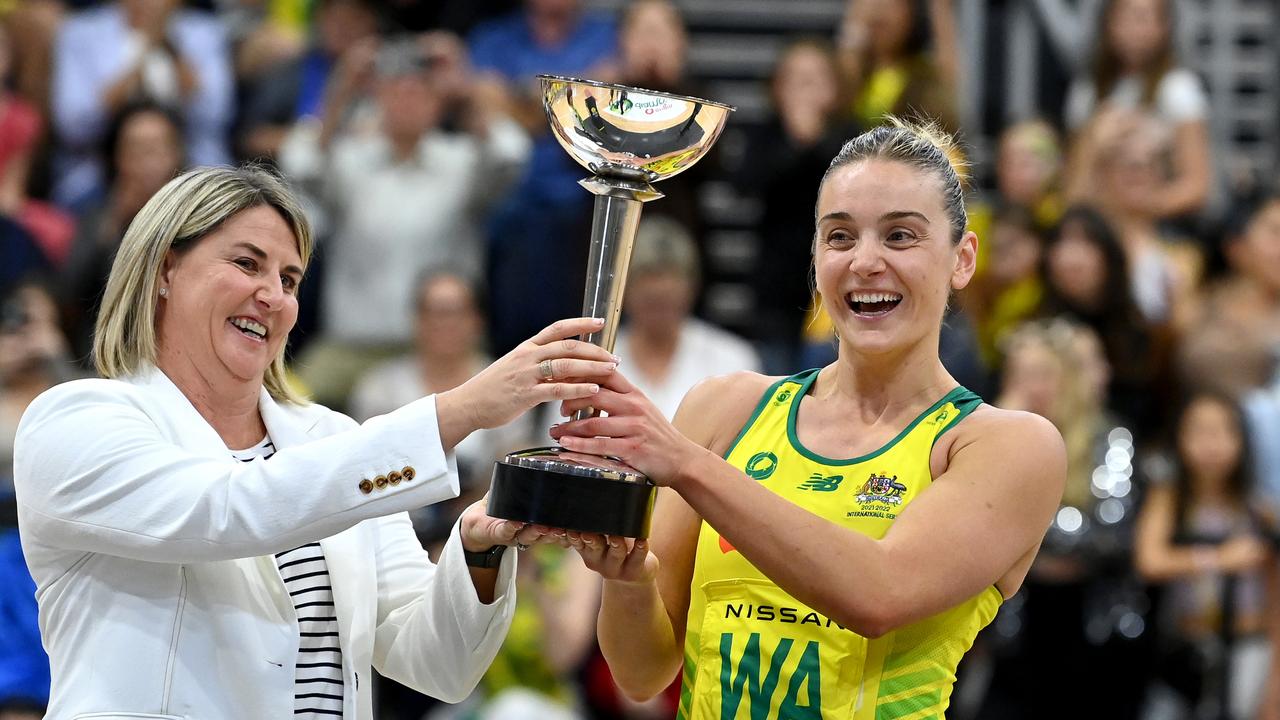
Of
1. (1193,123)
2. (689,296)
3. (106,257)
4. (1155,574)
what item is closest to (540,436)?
(689,296)

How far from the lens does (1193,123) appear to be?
695 centimetres

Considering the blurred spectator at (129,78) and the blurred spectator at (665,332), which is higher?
the blurred spectator at (129,78)

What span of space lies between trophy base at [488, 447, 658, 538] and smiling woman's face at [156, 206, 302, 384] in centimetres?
45

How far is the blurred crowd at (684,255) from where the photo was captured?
556cm

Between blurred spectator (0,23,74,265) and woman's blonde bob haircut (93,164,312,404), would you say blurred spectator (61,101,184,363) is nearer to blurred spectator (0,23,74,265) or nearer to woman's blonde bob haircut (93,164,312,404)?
blurred spectator (0,23,74,265)

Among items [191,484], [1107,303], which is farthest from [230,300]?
[1107,303]

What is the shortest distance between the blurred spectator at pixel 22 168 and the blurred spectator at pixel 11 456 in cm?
65

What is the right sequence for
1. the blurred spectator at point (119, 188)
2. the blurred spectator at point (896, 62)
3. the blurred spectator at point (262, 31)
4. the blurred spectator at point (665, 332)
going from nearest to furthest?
1. the blurred spectator at point (665, 332)
2. the blurred spectator at point (119, 188)
3. the blurred spectator at point (896, 62)
4. the blurred spectator at point (262, 31)

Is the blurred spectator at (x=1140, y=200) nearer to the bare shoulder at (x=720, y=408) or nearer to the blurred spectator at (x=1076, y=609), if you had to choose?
the blurred spectator at (x=1076, y=609)

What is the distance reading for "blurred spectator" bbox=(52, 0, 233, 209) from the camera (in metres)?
6.79

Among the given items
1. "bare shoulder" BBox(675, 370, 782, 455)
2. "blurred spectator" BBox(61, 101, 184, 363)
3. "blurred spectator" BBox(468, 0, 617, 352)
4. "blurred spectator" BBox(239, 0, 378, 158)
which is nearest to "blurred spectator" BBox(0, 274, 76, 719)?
"blurred spectator" BBox(61, 101, 184, 363)

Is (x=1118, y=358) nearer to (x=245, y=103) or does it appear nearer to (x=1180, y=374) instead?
(x=1180, y=374)

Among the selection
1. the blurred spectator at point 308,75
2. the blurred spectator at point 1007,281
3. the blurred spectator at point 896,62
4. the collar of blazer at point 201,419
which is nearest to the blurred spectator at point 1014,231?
the blurred spectator at point 1007,281

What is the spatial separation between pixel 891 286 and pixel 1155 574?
3.37 m
